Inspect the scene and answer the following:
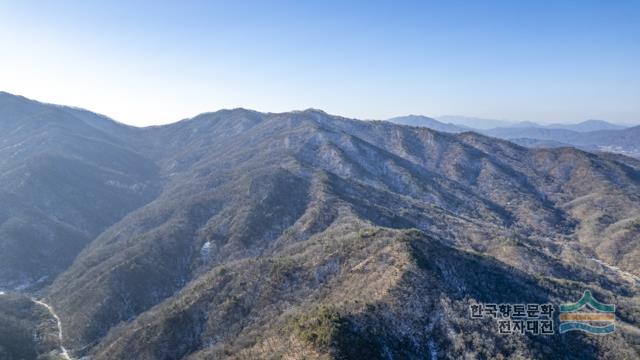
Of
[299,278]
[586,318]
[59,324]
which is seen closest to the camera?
[586,318]

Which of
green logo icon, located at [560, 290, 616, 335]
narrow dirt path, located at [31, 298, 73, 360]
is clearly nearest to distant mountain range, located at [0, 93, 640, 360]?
narrow dirt path, located at [31, 298, 73, 360]

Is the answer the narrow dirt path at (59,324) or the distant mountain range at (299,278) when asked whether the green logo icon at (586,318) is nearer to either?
the distant mountain range at (299,278)

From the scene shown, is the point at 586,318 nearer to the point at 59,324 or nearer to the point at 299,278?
the point at 299,278

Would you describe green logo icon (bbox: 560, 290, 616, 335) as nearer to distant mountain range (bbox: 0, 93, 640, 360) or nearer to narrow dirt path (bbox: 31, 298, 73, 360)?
distant mountain range (bbox: 0, 93, 640, 360)

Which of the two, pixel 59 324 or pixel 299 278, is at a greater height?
pixel 299 278

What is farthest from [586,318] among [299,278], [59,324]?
[59,324]

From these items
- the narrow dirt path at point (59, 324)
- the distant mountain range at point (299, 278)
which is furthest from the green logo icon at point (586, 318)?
the narrow dirt path at point (59, 324)

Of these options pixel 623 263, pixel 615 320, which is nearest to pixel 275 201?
pixel 615 320

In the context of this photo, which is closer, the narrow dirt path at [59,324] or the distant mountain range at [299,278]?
the distant mountain range at [299,278]

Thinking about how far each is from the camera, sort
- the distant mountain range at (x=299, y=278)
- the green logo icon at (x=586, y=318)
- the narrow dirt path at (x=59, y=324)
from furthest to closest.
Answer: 1. the narrow dirt path at (x=59, y=324)
2. the green logo icon at (x=586, y=318)
3. the distant mountain range at (x=299, y=278)

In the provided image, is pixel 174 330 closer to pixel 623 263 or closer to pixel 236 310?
pixel 236 310

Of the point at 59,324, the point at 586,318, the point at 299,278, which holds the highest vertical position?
the point at 299,278

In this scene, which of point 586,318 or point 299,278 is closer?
point 586,318
